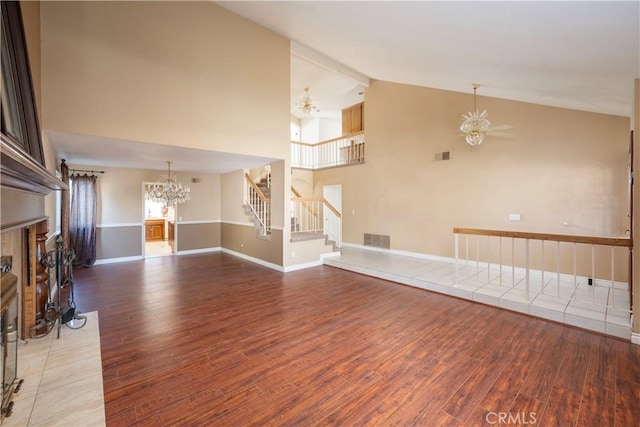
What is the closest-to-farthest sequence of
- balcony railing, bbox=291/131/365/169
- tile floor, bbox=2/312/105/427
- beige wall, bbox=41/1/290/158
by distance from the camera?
tile floor, bbox=2/312/105/427
beige wall, bbox=41/1/290/158
balcony railing, bbox=291/131/365/169

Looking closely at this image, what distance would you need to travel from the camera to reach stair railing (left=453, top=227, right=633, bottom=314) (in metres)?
3.77

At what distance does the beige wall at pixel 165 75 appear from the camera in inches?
137

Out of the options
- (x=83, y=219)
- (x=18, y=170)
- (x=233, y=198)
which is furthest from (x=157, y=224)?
(x=18, y=170)

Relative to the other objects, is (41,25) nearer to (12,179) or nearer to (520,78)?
(12,179)

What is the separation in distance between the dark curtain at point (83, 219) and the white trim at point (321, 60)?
19.2 feet

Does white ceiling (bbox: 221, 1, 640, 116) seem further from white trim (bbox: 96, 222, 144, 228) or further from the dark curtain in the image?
white trim (bbox: 96, 222, 144, 228)

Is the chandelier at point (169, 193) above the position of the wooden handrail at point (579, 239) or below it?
above

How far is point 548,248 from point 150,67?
7.49 meters

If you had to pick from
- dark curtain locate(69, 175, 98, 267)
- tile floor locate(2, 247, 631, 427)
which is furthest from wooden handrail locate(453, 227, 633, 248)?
dark curtain locate(69, 175, 98, 267)

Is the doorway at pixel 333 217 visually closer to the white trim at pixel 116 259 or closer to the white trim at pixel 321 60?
the white trim at pixel 321 60

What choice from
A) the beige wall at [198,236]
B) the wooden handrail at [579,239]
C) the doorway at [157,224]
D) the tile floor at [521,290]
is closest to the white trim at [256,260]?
the beige wall at [198,236]

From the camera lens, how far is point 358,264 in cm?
618

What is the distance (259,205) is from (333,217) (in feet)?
7.93

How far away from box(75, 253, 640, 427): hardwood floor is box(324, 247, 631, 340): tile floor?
0.19m
